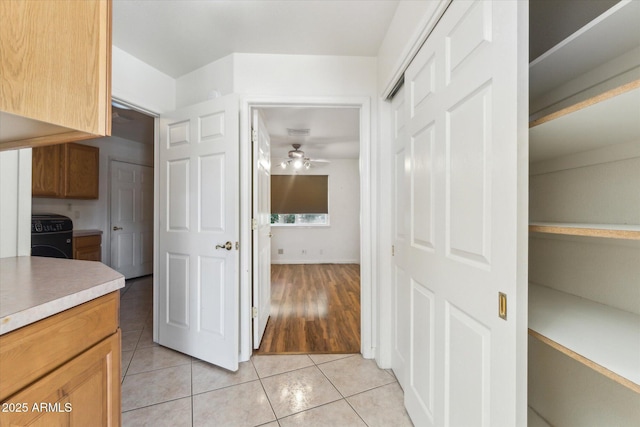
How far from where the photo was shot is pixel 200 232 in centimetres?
190

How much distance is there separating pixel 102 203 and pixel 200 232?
3.29 metres

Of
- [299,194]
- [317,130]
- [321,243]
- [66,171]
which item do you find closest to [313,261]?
[321,243]

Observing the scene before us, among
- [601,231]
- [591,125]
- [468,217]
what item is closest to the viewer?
[601,231]

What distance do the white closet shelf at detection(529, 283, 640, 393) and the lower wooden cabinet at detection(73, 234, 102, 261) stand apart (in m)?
4.63

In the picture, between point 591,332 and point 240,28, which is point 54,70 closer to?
point 240,28

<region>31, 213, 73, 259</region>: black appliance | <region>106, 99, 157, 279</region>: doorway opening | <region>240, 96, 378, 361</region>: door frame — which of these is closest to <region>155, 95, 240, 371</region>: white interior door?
<region>240, 96, 378, 361</region>: door frame

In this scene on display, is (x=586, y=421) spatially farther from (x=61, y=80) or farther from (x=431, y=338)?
(x=61, y=80)

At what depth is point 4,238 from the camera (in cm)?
112

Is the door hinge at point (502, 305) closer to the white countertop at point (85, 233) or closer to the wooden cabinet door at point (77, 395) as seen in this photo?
the wooden cabinet door at point (77, 395)

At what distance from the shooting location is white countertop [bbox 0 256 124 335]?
55 centimetres

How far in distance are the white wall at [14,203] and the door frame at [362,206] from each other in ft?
3.58

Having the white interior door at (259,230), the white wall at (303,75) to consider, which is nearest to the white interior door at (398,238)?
the white wall at (303,75)

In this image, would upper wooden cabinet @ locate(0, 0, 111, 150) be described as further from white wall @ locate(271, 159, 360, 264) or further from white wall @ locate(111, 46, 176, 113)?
white wall @ locate(271, 159, 360, 264)

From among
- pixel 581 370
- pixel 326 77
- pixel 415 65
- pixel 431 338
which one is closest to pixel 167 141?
pixel 326 77
